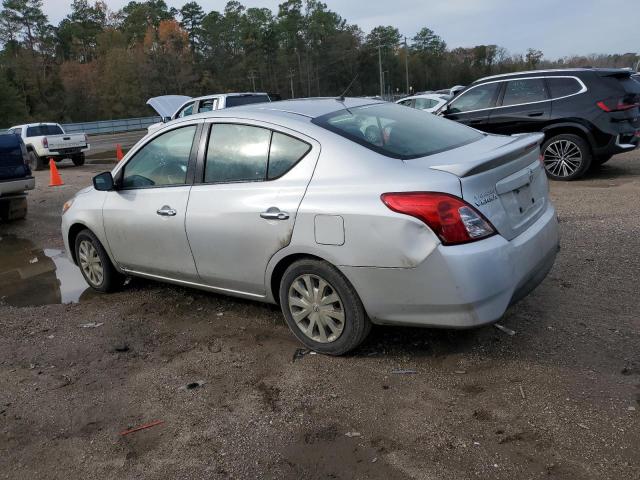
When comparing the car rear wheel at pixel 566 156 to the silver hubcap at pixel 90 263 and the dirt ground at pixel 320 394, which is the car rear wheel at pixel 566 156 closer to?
the dirt ground at pixel 320 394

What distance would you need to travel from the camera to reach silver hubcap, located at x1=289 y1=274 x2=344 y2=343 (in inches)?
140

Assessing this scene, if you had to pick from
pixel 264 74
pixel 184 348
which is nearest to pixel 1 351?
pixel 184 348

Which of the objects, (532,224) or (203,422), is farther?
(532,224)

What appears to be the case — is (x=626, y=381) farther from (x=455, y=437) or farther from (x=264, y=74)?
(x=264, y=74)

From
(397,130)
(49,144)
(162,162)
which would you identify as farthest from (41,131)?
(397,130)

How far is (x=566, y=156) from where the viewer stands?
9305mm

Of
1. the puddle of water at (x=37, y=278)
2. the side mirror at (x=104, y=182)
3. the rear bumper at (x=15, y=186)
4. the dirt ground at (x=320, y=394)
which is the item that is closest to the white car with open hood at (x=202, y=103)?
the rear bumper at (x=15, y=186)

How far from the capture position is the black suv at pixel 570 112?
883 centimetres

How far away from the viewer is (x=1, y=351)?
169 inches

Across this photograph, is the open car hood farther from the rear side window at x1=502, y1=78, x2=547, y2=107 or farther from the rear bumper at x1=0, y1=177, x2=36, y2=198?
the rear side window at x1=502, y1=78, x2=547, y2=107

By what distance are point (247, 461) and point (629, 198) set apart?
7035 millimetres

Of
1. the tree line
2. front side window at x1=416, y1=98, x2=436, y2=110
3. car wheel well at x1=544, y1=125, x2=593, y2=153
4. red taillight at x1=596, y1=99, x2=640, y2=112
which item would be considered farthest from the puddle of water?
the tree line

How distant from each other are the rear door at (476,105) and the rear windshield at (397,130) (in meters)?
6.03

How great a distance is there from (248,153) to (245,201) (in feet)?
1.24
